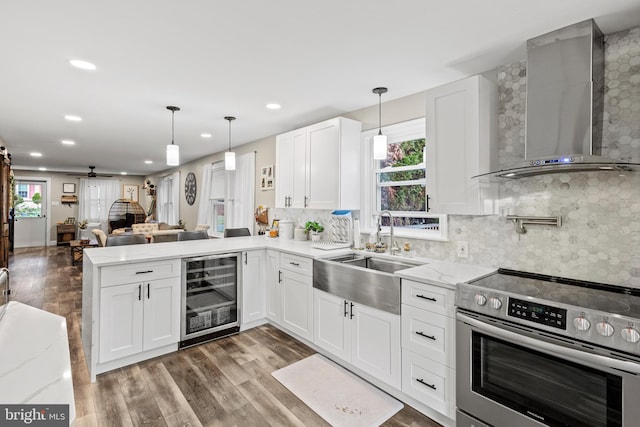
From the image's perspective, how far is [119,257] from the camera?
2.67 metres

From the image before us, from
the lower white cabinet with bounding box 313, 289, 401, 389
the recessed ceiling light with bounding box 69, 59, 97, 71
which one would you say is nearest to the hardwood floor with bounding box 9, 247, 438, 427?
the lower white cabinet with bounding box 313, 289, 401, 389

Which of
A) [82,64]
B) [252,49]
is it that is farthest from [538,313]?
[82,64]

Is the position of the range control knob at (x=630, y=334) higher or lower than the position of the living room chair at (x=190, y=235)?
lower

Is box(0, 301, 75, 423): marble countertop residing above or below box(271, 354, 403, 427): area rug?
above

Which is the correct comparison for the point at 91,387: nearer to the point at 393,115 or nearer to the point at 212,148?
the point at 393,115

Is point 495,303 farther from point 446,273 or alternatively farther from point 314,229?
point 314,229

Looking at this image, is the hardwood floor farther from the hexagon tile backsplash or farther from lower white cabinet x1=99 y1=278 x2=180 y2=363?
the hexagon tile backsplash

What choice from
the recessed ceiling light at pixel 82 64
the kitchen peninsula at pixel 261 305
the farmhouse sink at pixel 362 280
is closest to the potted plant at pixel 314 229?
the kitchen peninsula at pixel 261 305

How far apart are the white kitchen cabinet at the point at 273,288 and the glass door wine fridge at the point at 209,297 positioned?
13.1 inches

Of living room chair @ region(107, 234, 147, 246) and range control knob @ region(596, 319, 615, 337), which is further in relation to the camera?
living room chair @ region(107, 234, 147, 246)

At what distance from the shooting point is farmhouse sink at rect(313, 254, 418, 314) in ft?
7.43

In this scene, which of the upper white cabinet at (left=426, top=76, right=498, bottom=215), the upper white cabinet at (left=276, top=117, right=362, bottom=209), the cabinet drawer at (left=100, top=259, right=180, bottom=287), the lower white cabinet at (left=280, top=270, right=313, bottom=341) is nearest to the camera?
the upper white cabinet at (left=426, top=76, right=498, bottom=215)

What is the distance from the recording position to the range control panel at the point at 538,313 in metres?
1.51

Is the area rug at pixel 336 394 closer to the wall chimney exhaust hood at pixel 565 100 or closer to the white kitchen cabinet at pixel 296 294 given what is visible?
the white kitchen cabinet at pixel 296 294
